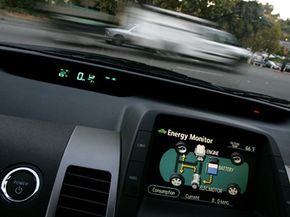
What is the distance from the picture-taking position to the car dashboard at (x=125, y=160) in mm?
2004

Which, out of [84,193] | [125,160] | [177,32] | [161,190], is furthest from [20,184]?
[177,32]

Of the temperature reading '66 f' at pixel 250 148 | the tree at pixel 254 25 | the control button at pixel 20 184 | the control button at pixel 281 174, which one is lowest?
the control button at pixel 20 184

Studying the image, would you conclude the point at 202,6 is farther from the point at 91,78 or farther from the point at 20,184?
the point at 20,184

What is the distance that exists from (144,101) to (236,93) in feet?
2.01

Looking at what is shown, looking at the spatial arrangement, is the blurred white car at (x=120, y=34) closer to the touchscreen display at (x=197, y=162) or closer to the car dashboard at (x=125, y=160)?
the car dashboard at (x=125, y=160)

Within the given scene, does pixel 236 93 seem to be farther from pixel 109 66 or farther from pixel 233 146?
pixel 109 66

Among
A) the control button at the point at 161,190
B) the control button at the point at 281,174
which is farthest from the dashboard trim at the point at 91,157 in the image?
the control button at the point at 281,174

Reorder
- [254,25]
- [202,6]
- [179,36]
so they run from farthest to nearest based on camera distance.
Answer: [179,36] → [202,6] → [254,25]

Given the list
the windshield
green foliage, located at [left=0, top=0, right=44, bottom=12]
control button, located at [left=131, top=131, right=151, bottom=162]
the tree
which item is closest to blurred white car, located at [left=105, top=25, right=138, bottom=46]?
the windshield

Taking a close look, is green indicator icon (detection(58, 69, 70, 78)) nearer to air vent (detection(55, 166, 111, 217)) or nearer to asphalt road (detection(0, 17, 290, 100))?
asphalt road (detection(0, 17, 290, 100))

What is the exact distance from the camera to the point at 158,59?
12.2 ft

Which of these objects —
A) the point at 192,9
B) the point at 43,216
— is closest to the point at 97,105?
the point at 43,216

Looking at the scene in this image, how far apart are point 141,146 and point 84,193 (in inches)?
13.8

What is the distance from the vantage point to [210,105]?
2826 mm
